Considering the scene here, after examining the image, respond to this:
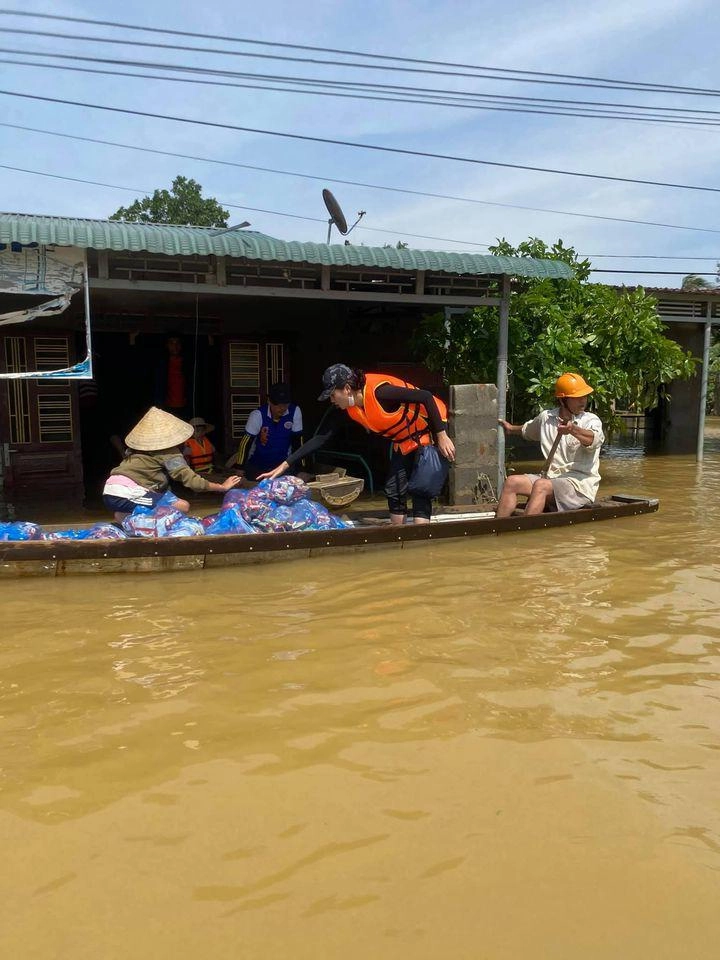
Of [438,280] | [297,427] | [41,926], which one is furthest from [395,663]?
[438,280]

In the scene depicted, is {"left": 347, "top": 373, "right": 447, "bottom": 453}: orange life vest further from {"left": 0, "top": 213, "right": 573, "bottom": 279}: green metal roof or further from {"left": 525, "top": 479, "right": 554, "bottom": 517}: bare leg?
{"left": 0, "top": 213, "right": 573, "bottom": 279}: green metal roof

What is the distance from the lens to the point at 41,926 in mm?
2219

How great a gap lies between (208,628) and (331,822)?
218cm

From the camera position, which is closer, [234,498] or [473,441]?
[234,498]

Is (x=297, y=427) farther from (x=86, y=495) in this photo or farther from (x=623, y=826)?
(x=623, y=826)

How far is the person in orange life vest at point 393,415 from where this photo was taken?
247 inches

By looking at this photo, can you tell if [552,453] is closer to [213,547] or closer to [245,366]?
[213,547]

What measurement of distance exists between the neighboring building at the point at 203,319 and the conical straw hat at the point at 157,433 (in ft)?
6.24

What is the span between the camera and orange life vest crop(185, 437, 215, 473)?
9203 mm

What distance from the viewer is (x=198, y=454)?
30.3ft

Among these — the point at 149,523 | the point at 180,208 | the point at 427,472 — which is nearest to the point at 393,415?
the point at 427,472

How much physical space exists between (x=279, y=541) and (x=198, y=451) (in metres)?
3.40

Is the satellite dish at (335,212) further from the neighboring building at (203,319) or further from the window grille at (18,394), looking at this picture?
the window grille at (18,394)

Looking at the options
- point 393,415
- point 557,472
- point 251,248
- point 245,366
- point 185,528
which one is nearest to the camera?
point 185,528
